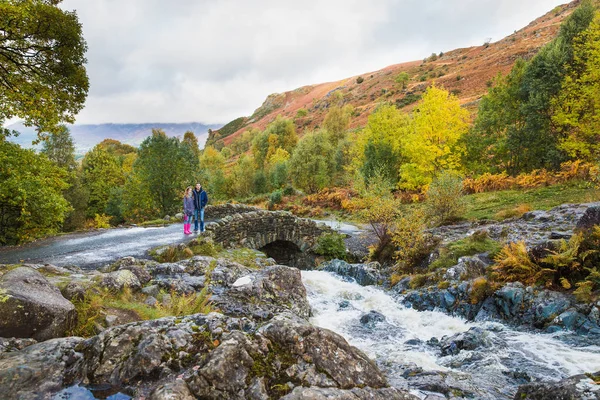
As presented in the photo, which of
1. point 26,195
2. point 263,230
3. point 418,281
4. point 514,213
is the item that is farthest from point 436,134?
point 26,195

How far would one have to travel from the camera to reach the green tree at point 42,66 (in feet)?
39.2

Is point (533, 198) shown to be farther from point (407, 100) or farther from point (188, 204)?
point (407, 100)

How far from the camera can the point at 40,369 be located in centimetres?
362

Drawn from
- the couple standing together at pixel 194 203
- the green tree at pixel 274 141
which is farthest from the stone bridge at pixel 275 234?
the green tree at pixel 274 141

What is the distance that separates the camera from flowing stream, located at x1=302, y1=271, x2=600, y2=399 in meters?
6.37

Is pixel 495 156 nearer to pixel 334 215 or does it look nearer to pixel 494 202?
pixel 494 202

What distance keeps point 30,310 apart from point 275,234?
1588 cm

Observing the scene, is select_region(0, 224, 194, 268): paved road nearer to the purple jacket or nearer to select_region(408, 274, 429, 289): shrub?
the purple jacket

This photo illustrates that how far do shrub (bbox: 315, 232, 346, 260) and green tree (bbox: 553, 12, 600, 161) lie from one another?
17453 millimetres

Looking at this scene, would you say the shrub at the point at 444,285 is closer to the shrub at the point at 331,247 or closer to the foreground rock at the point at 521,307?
the foreground rock at the point at 521,307

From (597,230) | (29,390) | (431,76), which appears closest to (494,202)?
(597,230)

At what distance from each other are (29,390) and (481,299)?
10.6 meters

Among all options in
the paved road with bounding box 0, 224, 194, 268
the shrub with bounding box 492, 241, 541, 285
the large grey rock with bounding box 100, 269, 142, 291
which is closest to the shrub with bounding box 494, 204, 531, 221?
the shrub with bounding box 492, 241, 541, 285

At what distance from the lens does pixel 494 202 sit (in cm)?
2208
